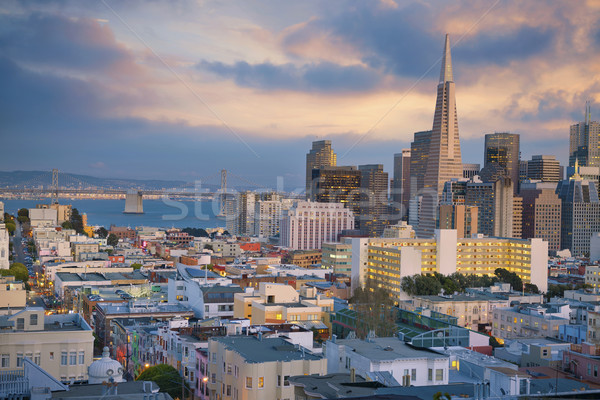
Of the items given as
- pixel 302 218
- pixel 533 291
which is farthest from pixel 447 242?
pixel 302 218

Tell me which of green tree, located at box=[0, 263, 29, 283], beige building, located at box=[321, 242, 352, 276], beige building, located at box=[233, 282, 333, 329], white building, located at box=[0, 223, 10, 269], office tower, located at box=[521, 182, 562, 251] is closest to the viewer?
beige building, located at box=[233, 282, 333, 329]

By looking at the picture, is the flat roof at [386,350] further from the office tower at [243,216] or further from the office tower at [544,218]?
the office tower at [243,216]

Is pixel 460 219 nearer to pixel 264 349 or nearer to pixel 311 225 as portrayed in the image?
pixel 311 225

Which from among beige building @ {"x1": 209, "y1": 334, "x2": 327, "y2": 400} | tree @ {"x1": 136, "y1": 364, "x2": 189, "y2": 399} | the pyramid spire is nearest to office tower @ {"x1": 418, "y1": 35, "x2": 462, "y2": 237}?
the pyramid spire

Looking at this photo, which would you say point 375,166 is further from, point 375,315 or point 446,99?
point 375,315

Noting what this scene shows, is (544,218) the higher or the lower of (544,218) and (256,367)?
the higher

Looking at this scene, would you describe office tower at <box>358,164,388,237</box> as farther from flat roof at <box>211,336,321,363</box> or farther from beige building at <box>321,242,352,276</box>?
flat roof at <box>211,336,321,363</box>

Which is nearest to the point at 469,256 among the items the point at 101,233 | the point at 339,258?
the point at 339,258
